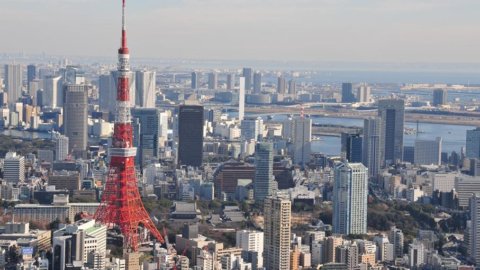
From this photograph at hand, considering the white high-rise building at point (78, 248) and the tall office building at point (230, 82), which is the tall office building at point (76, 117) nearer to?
the white high-rise building at point (78, 248)

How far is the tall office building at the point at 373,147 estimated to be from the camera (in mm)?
Answer: 21016

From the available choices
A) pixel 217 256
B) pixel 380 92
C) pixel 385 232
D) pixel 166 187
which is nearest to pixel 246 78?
pixel 380 92

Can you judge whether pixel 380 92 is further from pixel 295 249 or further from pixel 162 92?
pixel 295 249

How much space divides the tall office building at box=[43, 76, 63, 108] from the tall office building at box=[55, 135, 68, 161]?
10.8 m

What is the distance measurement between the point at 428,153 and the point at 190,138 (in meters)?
5.04

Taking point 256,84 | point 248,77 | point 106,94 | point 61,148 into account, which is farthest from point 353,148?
point 248,77

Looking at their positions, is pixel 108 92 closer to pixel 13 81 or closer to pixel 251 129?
pixel 13 81

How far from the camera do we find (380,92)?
149ft

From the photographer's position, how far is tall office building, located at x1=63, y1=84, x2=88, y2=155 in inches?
930

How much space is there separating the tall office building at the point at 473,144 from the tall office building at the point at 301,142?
320cm

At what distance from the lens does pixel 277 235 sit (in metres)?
11.5

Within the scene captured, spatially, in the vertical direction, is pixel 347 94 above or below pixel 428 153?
above

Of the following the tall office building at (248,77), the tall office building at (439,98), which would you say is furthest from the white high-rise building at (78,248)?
the tall office building at (248,77)

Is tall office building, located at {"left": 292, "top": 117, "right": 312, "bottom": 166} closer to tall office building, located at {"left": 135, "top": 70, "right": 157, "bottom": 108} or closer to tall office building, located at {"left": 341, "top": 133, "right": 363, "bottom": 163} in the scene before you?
tall office building, located at {"left": 341, "top": 133, "right": 363, "bottom": 163}
